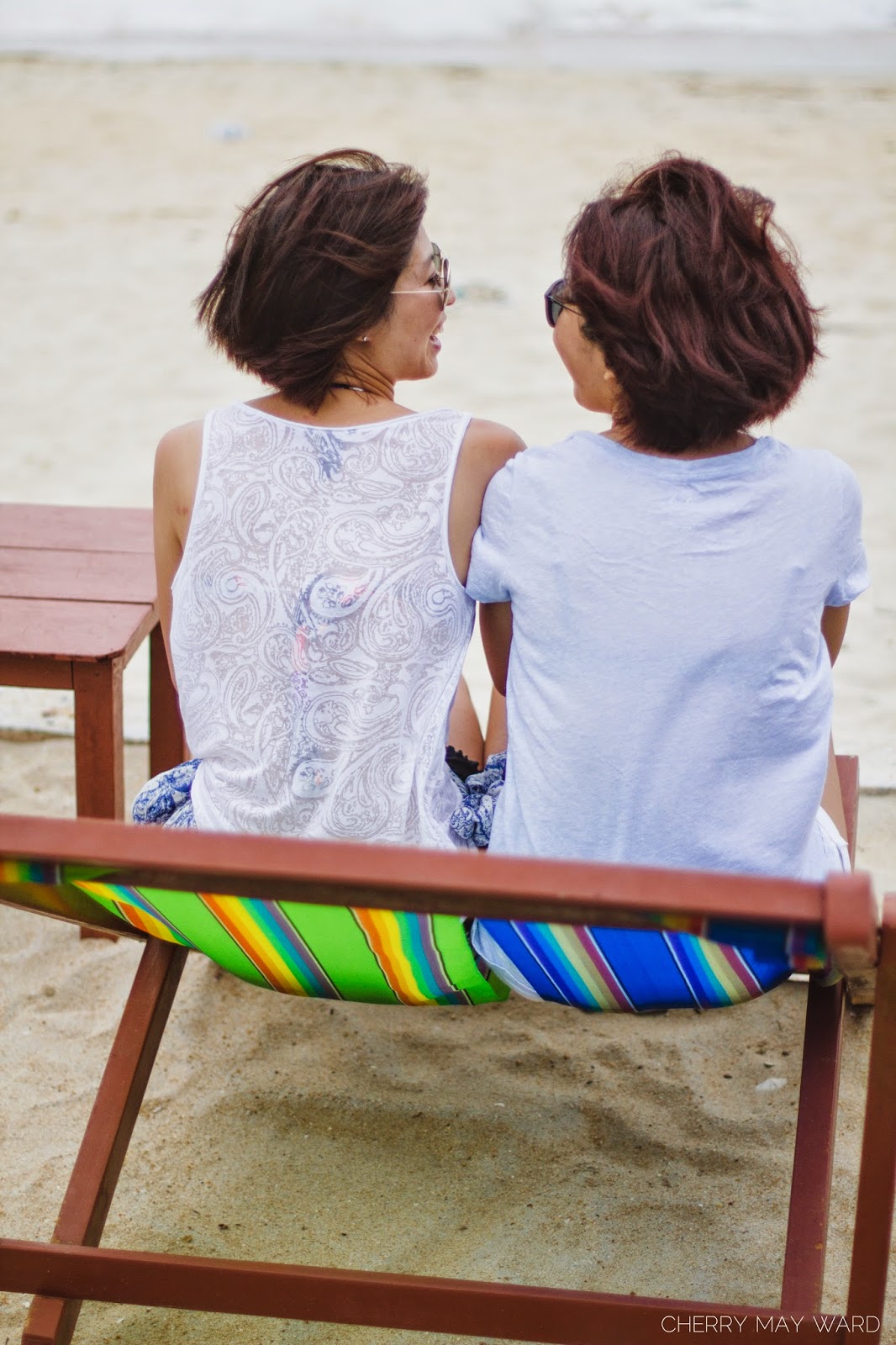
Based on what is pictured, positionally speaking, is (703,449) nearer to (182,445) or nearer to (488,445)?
Result: (488,445)

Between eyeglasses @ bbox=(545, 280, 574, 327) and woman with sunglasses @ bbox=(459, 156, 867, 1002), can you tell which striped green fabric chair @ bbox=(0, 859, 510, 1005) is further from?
eyeglasses @ bbox=(545, 280, 574, 327)

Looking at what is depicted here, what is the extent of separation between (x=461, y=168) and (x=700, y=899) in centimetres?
861

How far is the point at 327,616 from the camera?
1.84 meters

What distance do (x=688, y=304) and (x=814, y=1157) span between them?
107 centimetres

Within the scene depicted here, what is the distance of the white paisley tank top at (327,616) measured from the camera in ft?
6.08

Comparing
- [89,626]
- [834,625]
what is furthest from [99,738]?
[834,625]

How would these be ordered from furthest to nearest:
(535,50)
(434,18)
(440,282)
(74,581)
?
(434,18), (535,50), (74,581), (440,282)

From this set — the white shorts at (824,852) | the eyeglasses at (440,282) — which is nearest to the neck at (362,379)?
the eyeglasses at (440,282)

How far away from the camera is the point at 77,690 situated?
2.45 m

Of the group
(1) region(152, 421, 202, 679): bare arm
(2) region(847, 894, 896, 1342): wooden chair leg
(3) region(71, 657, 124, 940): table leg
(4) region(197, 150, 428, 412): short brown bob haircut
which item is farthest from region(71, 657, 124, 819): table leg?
(2) region(847, 894, 896, 1342): wooden chair leg

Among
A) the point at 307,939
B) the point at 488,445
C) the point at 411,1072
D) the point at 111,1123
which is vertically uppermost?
the point at 488,445

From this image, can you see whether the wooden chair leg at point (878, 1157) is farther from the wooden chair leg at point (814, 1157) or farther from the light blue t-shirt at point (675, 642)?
the light blue t-shirt at point (675, 642)

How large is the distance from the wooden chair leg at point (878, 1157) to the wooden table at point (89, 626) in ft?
4.79

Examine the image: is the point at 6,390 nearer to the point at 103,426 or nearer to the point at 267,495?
the point at 103,426
